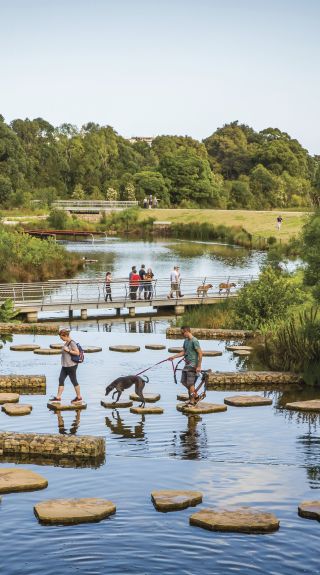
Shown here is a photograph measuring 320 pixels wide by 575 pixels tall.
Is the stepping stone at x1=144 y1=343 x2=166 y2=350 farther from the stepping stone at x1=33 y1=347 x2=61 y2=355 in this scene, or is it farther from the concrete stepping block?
the concrete stepping block

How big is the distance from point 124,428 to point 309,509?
5315mm

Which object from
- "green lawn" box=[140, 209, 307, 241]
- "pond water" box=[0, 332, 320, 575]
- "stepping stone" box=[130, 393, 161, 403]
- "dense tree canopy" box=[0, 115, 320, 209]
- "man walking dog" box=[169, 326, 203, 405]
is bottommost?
"pond water" box=[0, 332, 320, 575]

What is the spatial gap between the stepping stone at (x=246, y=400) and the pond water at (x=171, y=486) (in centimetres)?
31

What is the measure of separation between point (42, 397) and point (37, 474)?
231 inches

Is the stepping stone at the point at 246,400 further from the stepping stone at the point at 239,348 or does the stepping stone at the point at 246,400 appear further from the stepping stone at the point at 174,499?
the stepping stone at the point at 174,499

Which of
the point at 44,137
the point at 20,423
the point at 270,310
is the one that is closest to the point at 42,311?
the point at 270,310

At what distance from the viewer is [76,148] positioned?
138 m

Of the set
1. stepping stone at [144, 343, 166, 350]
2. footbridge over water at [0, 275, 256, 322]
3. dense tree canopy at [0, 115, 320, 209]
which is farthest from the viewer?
dense tree canopy at [0, 115, 320, 209]

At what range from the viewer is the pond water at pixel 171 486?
11.1 meters

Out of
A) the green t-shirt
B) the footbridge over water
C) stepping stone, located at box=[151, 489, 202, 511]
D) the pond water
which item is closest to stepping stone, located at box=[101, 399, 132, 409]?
the pond water

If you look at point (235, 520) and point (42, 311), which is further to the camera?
point (42, 311)

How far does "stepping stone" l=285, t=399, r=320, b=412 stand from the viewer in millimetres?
18906

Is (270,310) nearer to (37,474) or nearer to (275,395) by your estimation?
(275,395)

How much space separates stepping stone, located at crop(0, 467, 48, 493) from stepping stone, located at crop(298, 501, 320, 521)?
3.61 metres
